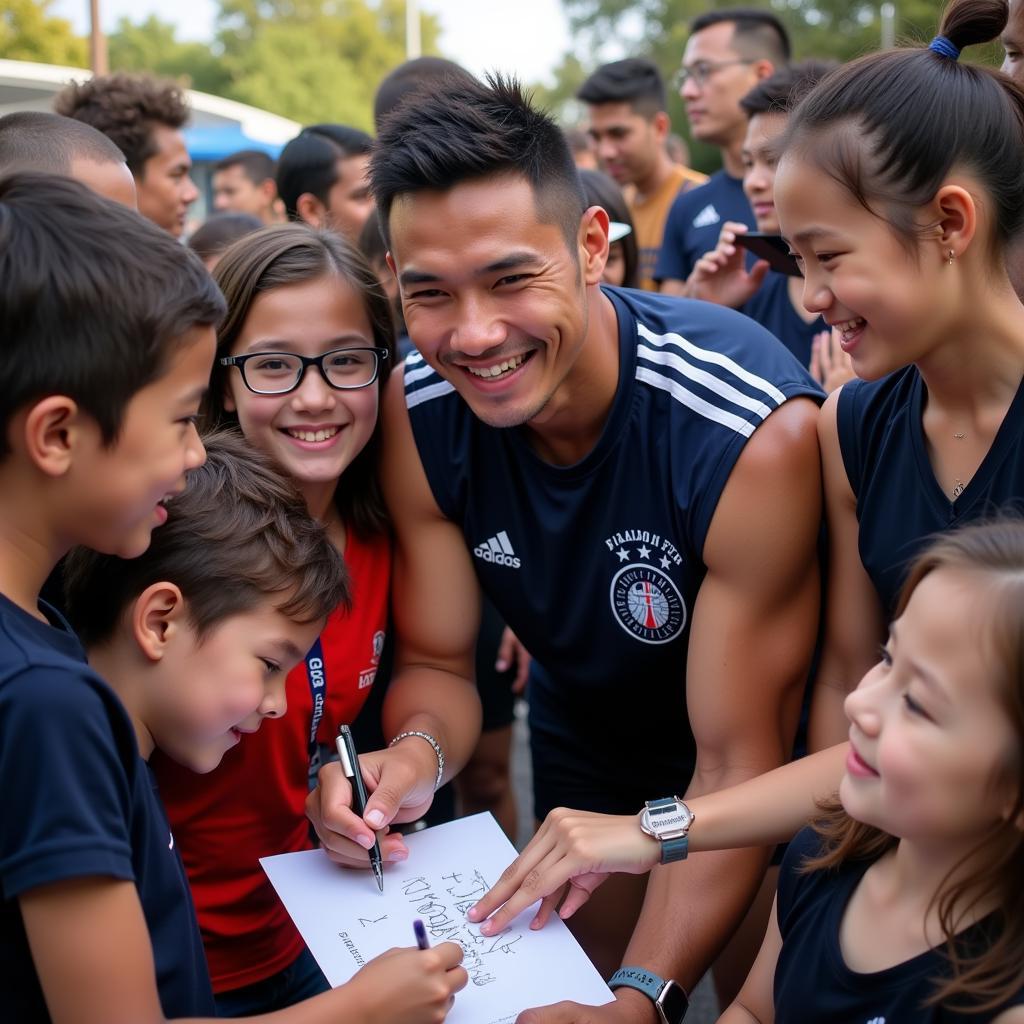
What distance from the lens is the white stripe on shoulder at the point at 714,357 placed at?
254cm

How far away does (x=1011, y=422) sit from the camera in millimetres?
2078

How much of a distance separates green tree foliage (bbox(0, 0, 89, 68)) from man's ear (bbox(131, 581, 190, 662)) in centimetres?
2758

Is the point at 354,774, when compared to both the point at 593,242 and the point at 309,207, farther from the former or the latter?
the point at 309,207

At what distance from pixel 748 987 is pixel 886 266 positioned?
1254 mm

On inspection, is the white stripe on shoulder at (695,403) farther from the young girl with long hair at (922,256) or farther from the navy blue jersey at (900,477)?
the young girl with long hair at (922,256)

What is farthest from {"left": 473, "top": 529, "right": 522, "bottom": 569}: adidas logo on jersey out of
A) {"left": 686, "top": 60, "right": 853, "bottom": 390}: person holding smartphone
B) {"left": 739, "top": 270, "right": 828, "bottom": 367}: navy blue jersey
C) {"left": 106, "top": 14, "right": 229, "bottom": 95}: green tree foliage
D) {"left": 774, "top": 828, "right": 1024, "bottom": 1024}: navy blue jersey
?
{"left": 106, "top": 14, "right": 229, "bottom": 95}: green tree foliage

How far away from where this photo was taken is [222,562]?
2.16 meters

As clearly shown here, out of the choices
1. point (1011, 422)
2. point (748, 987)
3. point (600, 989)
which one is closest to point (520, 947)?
point (600, 989)

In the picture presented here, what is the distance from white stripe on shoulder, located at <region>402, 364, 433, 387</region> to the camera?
2902 millimetres

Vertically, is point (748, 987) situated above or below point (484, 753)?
above

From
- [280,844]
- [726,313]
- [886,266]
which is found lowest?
[280,844]

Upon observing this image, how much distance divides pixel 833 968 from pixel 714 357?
1354 mm

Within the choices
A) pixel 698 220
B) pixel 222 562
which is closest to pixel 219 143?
pixel 698 220

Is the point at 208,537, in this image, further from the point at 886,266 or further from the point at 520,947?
the point at 886,266
